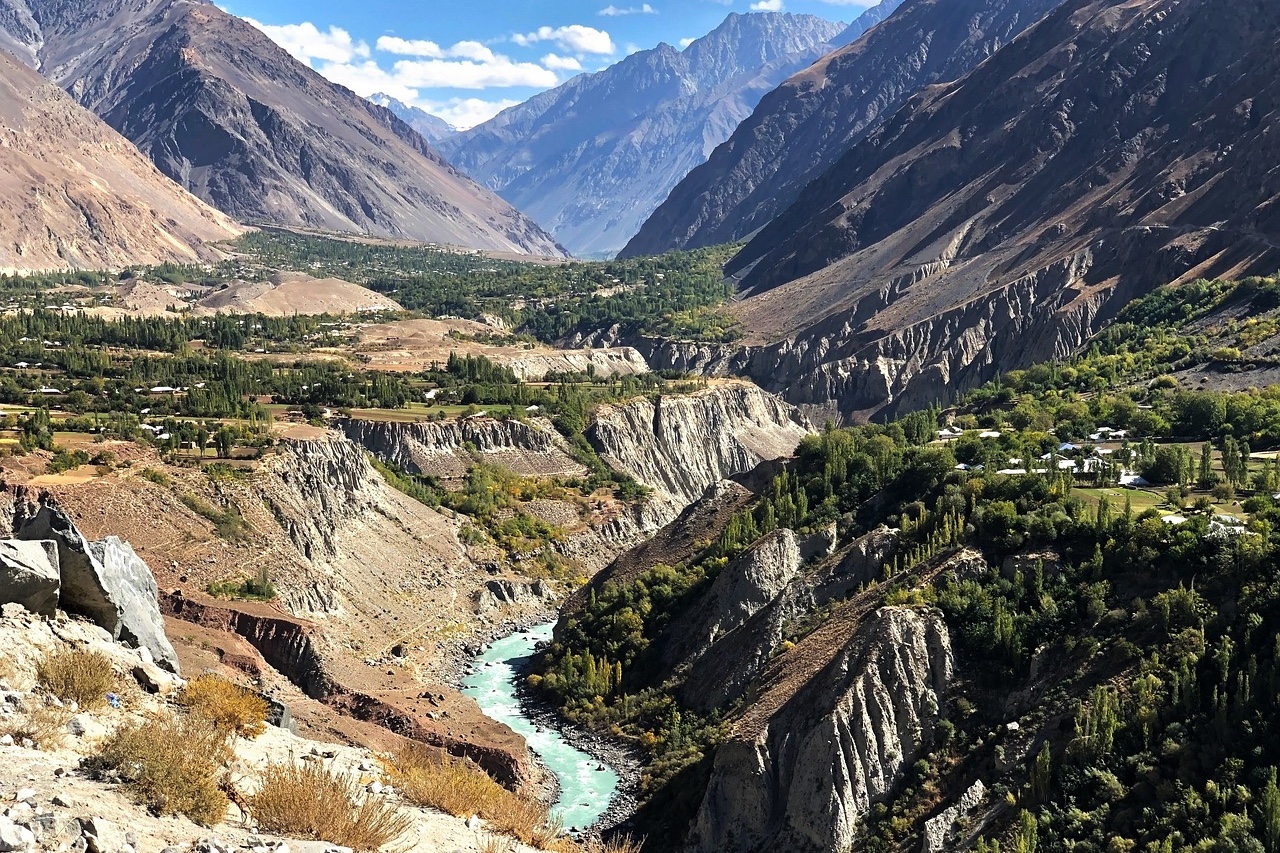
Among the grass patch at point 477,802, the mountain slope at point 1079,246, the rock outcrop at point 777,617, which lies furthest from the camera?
the mountain slope at point 1079,246

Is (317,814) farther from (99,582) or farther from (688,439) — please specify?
(688,439)

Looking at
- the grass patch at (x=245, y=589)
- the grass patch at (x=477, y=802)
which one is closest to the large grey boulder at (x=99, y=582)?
the grass patch at (x=477, y=802)

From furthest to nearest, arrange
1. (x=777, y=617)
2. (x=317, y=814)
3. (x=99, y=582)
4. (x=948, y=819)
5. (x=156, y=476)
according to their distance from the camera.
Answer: (x=156, y=476) → (x=777, y=617) → (x=948, y=819) → (x=99, y=582) → (x=317, y=814)

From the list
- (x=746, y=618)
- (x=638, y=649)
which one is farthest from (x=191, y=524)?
(x=746, y=618)

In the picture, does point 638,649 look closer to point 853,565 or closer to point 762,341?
point 853,565

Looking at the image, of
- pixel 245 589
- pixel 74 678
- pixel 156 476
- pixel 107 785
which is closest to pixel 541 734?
pixel 245 589

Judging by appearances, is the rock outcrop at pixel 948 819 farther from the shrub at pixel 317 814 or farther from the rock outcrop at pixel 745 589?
the rock outcrop at pixel 745 589
